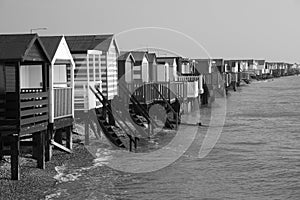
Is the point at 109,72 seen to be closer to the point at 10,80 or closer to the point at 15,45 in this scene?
the point at 10,80

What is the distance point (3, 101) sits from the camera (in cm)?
1670

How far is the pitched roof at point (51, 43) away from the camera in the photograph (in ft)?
66.1

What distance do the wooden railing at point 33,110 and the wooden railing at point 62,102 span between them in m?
1.09

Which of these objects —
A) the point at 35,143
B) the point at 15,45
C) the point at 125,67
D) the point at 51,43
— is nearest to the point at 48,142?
the point at 35,143

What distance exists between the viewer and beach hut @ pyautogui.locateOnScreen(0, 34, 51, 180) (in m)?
16.5

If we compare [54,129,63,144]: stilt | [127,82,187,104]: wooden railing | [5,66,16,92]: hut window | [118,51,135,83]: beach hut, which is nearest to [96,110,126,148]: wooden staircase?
[54,129,63,144]: stilt

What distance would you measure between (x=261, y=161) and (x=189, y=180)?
5.98 m

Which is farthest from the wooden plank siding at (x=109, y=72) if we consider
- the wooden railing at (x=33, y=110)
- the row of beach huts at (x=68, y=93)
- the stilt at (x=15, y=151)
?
the stilt at (x=15, y=151)

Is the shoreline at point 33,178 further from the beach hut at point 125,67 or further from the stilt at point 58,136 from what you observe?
the beach hut at point 125,67

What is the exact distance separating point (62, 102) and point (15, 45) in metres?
4.61

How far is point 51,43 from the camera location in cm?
2088

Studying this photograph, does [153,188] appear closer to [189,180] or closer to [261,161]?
[189,180]

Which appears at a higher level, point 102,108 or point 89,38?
point 89,38

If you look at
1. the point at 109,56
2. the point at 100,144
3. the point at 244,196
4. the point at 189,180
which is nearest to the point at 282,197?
the point at 244,196
